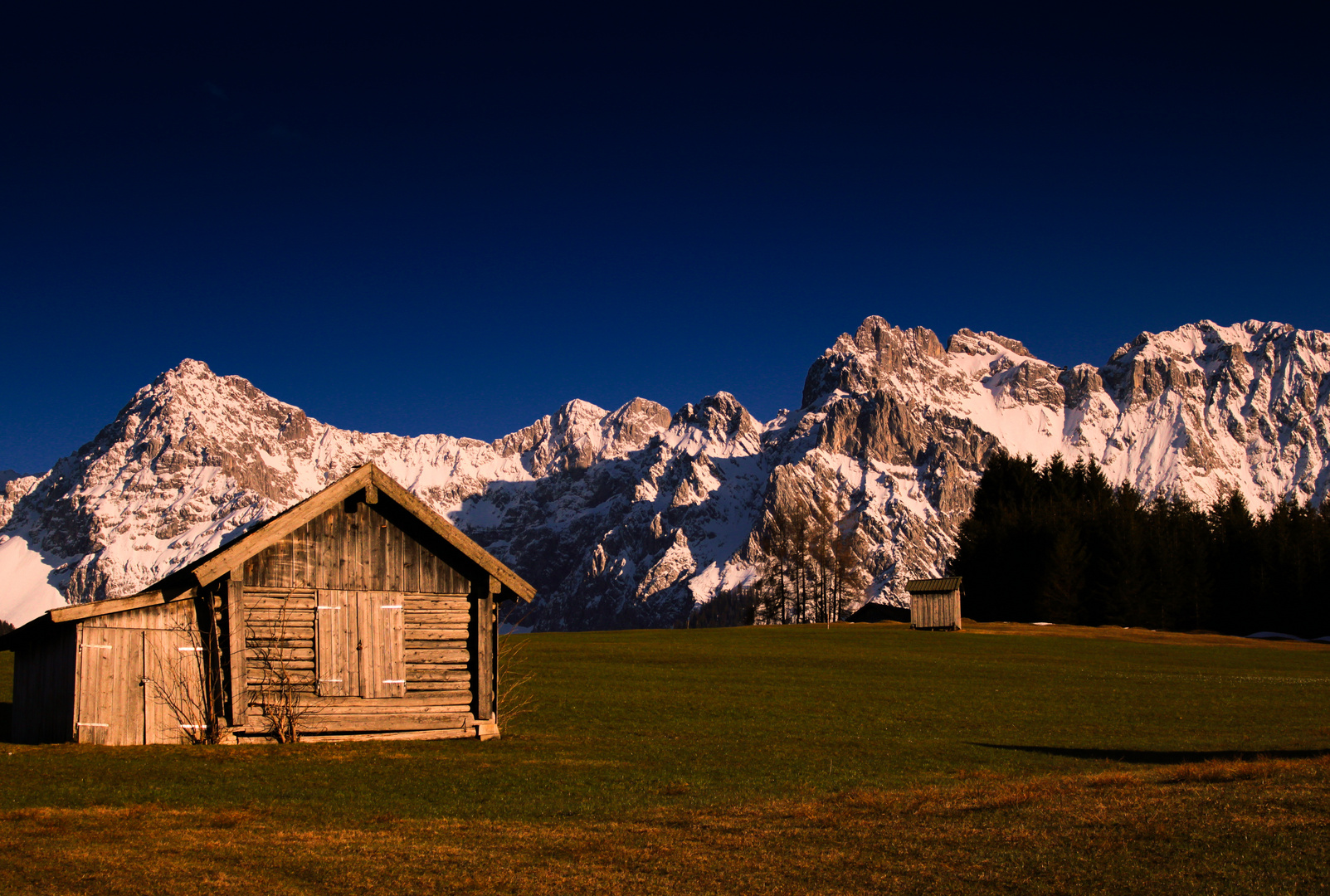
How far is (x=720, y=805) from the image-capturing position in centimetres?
1576

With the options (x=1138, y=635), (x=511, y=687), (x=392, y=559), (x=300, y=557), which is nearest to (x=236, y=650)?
(x=300, y=557)

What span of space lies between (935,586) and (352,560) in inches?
2852

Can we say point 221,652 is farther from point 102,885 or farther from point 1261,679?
point 1261,679

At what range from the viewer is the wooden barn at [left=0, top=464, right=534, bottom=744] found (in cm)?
2141

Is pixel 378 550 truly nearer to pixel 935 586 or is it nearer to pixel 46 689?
pixel 46 689

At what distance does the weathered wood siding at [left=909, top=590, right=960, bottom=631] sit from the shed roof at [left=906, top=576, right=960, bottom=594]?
12.5 inches

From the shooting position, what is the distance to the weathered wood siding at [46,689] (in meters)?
21.4

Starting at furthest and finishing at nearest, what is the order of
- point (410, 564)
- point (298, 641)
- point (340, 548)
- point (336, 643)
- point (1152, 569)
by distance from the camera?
point (1152, 569) → point (410, 564) → point (340, 548) → point (336, 643) → point (298, 641)

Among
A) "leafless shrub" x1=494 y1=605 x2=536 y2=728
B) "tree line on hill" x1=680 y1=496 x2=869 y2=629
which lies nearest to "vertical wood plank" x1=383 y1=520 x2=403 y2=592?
"leafless shrub" x1=494 y1=605 x2=536 y2=728

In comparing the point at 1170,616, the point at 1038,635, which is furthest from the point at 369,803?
the point at 1170,616

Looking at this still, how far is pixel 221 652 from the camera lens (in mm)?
22188

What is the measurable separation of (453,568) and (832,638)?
5449cm

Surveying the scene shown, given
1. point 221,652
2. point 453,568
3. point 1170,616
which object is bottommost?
point 1170,616

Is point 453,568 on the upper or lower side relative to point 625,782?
upper
